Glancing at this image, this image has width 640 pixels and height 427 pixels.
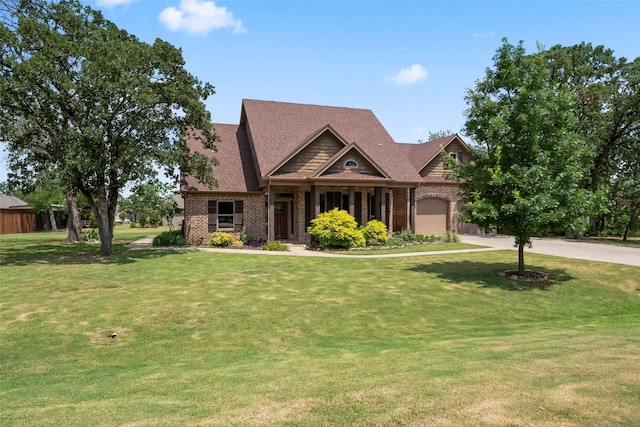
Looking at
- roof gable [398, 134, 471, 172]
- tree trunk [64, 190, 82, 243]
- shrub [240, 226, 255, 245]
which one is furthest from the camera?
roof gable [398, 134, 471, 172]

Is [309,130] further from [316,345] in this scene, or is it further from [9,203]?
[9,203]

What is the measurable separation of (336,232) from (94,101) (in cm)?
1194

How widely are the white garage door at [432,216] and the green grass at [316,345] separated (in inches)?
529

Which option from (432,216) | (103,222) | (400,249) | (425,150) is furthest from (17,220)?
(400,249)

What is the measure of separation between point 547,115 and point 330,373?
36.6ft

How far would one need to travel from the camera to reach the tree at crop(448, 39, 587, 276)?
12359 mm

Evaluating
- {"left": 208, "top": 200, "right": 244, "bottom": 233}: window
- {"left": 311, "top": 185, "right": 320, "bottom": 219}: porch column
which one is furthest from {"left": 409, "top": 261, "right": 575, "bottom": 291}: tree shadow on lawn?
{"left": 208, "top": 200, "right": 244, "bottom": 233}: window

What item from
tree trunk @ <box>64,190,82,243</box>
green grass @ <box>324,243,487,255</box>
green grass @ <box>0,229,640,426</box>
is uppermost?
tree trunk @ <box>64,190,82,243</box>

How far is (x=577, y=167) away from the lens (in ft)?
41.4

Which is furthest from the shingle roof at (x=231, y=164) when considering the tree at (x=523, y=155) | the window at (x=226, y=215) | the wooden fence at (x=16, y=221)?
the wooden fence at (x=16, y=221)

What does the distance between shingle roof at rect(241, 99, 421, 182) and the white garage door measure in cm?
356

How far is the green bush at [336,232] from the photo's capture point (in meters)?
20.8

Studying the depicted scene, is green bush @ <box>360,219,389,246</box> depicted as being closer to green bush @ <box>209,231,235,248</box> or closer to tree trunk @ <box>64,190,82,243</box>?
green bush @ <box>209,231,235,248</box>

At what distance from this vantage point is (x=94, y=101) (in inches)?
674
